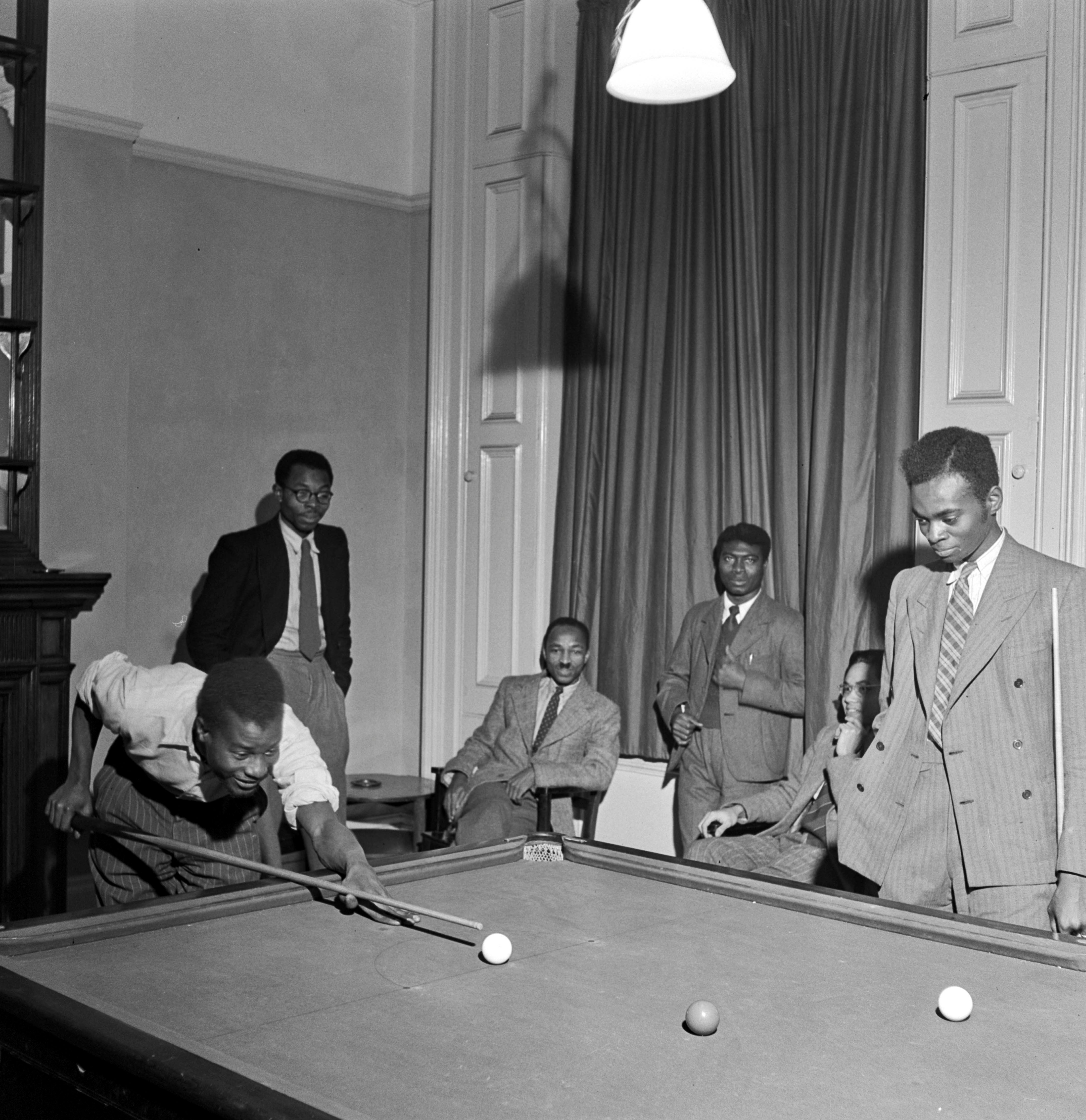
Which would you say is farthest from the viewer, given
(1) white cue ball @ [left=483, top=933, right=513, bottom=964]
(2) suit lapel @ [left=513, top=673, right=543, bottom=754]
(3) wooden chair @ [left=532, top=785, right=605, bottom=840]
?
(2) suit lapel @ [left=513, top=673, right=543, bottom=754]

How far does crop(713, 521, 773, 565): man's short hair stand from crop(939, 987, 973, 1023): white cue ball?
2.60 metres

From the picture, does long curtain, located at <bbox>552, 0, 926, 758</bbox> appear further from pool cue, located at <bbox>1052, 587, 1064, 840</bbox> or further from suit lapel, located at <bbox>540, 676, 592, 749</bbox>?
pool cue, located at <bbox>1052, 587, 1064, 840</bbox>

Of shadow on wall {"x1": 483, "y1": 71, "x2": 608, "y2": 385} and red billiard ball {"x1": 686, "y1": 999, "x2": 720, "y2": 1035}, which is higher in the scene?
shadow on wall {"x1": 483, "y1": 71, "x2": 608, "y2": 385}

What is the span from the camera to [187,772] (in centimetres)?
311

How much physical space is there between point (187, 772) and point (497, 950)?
3.99ft

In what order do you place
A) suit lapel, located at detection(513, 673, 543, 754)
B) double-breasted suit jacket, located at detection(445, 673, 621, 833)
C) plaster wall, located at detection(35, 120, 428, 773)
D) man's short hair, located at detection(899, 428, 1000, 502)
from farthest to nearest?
plaster wall, located at detection(35, 120, 428, 773)
suit lapel, located at detection(513, 673, 543, 754)
double-breasted suit jacket, located at detection(445, 673, 621, 833)
man's short hair, located at detection(899, 428, 1000, 502)

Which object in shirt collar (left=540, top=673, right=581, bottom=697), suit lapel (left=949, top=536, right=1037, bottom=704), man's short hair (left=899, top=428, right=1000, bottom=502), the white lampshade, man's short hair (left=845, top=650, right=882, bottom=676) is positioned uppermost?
the white lampshade

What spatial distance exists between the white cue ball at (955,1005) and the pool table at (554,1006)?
0.02m

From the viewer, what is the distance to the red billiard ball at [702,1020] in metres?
1.80

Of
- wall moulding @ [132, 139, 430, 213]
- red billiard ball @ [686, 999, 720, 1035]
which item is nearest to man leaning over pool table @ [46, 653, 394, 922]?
red billiard ball @ [686, 999, 720, 1035]

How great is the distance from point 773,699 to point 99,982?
8.89ft

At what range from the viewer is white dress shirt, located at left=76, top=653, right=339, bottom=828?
9.62 ft

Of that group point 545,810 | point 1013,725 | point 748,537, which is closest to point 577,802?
point 545,810

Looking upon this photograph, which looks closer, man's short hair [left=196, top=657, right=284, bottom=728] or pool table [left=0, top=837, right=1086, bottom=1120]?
pool table [left=0, top=837, right=1086, bottom=1120]
